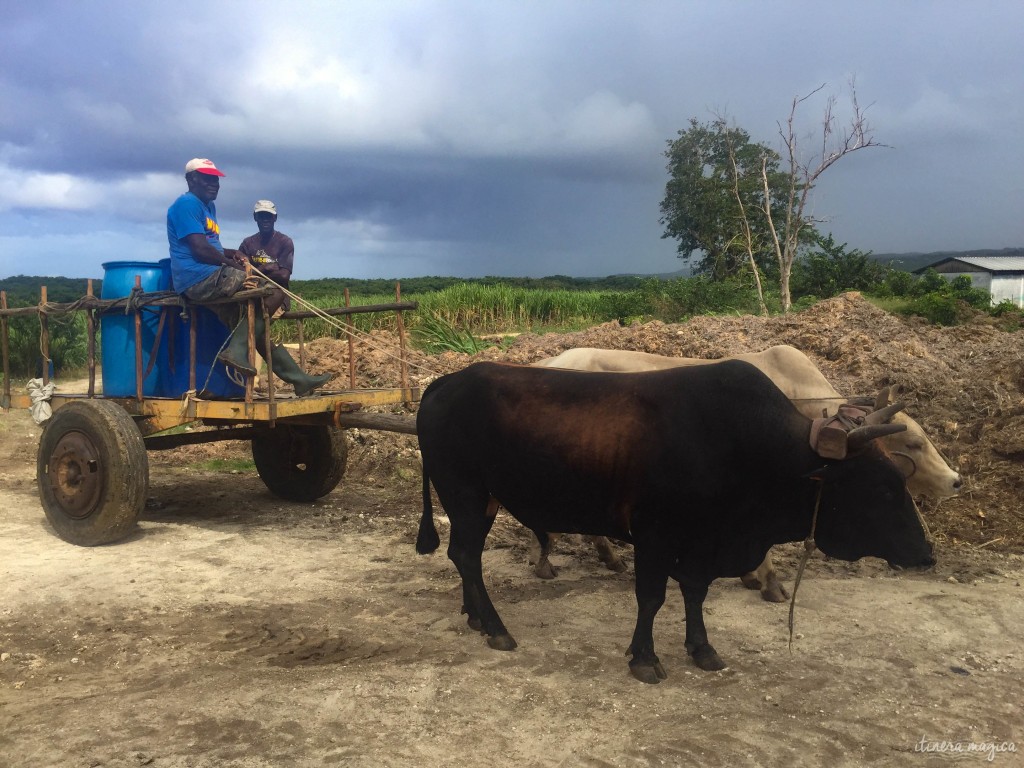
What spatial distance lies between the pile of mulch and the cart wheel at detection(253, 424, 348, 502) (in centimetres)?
102

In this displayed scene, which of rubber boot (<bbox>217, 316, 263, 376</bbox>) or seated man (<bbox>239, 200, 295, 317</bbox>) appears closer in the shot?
rubber boot (<bbox>217, 316, 263, 376</bbox>)

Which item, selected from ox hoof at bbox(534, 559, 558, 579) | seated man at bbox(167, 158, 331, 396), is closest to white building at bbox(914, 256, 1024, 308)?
ox hoof at bbox(534, 559, 558, 579)

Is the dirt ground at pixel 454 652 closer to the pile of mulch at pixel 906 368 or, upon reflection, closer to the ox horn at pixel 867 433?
the pile of mulch at pixel 906 368

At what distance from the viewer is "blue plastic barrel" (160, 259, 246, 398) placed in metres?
6.55

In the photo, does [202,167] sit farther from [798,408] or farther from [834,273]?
[834,273]

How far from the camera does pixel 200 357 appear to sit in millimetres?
6645

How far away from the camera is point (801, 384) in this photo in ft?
19.2

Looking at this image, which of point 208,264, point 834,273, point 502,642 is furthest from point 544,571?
Result: point 834,273

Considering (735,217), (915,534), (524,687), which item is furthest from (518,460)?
(735,217)

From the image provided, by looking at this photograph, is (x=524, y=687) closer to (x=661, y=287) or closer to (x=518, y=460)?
(x=518, y=460)

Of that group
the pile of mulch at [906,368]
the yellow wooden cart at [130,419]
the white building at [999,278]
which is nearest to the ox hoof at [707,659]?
the yellow wooden cart at [130,419]

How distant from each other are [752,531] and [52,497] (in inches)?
207

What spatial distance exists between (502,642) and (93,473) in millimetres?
3514

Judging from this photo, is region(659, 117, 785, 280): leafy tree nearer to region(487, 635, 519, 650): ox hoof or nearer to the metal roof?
the metal roof
